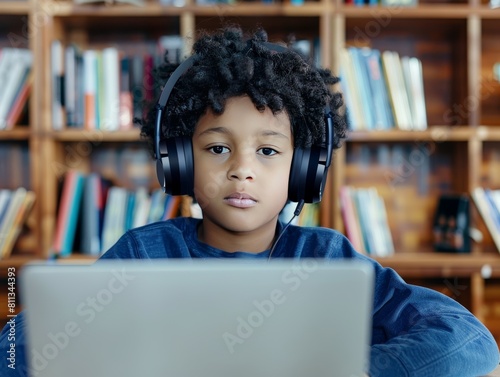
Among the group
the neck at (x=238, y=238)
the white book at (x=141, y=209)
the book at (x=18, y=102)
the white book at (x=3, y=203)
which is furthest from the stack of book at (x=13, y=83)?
the neck at (x=238, y=238)

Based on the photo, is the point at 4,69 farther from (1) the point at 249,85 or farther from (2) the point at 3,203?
(1) the point at 249,85

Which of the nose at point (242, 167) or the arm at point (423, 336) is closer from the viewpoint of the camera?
the arm at point (423, 336)

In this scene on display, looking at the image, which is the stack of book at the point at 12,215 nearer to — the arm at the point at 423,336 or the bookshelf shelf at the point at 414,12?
the bookshelf shelf at the point at 414,12

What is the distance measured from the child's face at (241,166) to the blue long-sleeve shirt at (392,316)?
8cm

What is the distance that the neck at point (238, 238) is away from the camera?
108 cm

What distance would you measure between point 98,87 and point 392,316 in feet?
5.01

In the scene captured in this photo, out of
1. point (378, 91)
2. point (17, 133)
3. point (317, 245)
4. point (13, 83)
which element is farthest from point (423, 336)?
point (13, 83)

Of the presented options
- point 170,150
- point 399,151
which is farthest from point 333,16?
point 170,150

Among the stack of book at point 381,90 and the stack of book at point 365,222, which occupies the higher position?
the stack of book at point 381,90

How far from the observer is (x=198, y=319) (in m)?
0.52

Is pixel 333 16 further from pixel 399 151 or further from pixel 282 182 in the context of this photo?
pixel 282 182

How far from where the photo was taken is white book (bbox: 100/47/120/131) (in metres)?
2.18

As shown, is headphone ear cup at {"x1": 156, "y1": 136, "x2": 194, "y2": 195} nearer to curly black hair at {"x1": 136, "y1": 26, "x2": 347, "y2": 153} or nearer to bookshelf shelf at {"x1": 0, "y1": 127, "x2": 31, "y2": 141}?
curly black hair at {"x1": 136, "y1": 26, "x2": 347, "y2": 153}

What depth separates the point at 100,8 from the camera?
2143 mm
